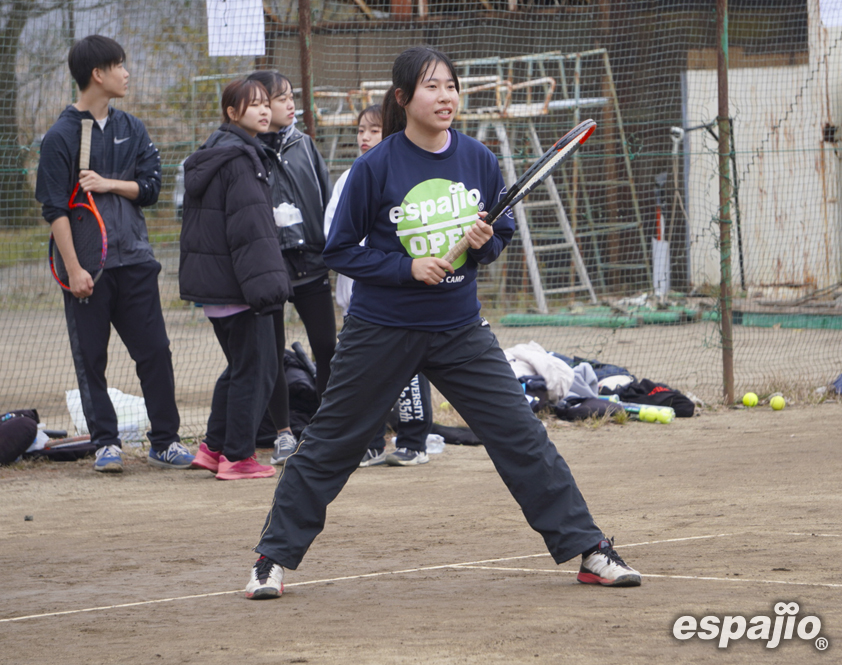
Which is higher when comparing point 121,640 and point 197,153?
point 197,153

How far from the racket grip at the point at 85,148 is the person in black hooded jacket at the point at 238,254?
56cm

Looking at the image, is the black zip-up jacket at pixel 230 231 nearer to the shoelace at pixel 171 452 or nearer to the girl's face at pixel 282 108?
the girl's face at pixel 282 108

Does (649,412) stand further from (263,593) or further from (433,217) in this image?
(263,593)

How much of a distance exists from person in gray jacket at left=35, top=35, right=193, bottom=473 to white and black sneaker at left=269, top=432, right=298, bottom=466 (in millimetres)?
513

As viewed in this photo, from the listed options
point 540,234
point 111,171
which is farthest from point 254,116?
point 540,234

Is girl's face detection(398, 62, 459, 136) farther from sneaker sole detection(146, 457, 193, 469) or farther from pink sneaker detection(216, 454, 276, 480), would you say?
sneaker sole detection(146, 457, 193, 469)

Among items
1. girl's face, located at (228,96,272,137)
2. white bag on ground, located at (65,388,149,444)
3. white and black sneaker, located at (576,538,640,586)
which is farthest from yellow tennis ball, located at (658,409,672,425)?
white and black sneaker, located at (576,538,640,586)

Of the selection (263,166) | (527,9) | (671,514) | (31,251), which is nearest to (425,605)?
(671,514)

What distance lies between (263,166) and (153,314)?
104 cm

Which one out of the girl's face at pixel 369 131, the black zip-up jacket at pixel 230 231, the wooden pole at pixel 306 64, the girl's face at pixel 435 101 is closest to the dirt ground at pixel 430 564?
the black zip-up jacket at pixel 230 231

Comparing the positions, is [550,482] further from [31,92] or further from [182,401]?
[31,92]

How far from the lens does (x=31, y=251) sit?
1060 cm

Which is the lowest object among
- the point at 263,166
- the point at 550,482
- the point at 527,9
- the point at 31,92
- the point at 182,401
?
the point at 182,401

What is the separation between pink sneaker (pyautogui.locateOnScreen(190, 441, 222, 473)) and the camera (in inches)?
223
